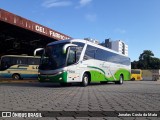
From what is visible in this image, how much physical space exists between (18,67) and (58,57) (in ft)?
46.0

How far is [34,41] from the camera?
32.7 m

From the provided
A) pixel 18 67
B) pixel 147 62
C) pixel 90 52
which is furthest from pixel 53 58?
pixel 147 62

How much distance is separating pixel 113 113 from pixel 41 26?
21.6m

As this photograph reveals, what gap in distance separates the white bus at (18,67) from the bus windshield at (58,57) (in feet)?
40.8

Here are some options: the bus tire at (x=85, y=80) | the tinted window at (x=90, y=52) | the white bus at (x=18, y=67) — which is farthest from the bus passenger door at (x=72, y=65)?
the white bus at (x=18, y=67)

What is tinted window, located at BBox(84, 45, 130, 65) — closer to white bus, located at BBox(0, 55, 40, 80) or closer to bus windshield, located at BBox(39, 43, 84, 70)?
bus windshield, located at BBox(39, 43, 84, 70)

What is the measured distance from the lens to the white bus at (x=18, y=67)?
2852 centimetres

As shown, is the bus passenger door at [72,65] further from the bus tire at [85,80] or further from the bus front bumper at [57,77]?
the bus tire at [85,80]

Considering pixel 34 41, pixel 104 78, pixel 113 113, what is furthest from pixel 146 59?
pixel 113 113

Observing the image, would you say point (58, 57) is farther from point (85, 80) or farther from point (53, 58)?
point (85, 80)

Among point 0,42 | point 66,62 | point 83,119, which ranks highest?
point 0,42

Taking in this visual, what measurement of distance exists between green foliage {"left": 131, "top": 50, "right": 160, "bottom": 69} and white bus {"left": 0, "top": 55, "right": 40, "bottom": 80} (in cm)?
8527

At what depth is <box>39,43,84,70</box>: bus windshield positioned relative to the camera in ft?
52.9

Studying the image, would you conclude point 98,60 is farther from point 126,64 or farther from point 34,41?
point 34,41
